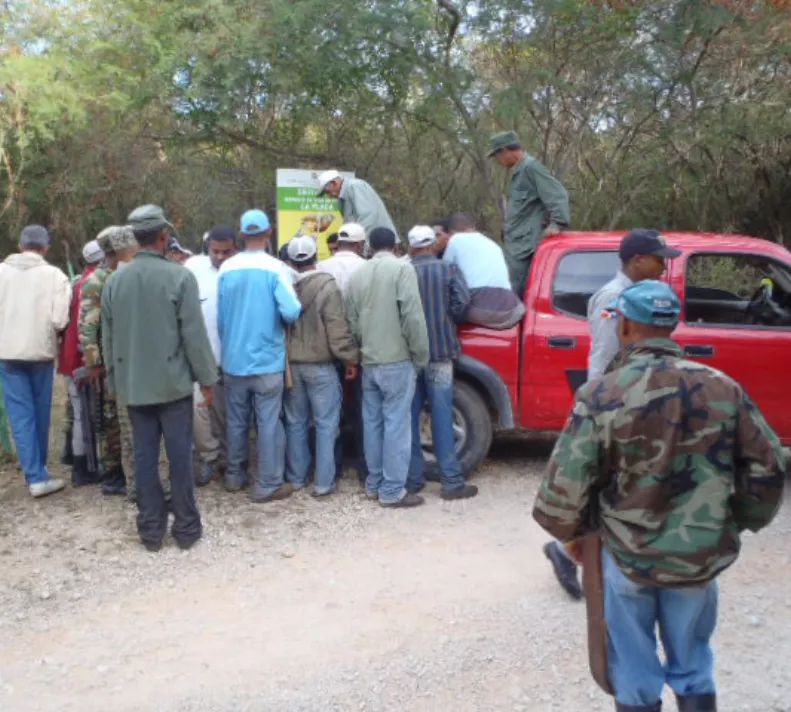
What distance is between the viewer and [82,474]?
635 centimetres

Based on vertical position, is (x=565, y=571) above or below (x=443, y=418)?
below

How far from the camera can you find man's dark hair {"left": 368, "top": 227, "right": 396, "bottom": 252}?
5938 millimetres

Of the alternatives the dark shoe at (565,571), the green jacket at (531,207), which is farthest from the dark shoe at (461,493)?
the green jacket at (531,207)

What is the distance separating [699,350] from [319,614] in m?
3.17

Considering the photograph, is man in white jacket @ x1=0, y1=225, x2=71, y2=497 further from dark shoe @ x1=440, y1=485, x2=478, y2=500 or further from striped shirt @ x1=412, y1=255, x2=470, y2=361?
dark shoe @ x1=440, y1=485, x2=478, y2=500

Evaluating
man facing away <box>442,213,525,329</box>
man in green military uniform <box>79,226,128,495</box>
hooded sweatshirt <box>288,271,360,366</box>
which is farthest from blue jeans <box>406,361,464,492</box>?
man in green military uniform <box>79,226,128,495</box>

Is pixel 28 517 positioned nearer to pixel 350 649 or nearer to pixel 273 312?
pixel 273 312

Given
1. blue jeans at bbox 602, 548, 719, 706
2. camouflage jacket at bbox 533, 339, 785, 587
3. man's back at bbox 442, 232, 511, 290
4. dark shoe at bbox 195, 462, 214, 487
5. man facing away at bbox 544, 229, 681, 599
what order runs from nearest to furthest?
camouflage jacket at bbox 533, 339, 785, 587 < blue jeans at bbox 602, 548, 719, 706 < man facing away at bbox 544, 229, 681, 599 < man's back at bbox 442, 232, 511, 290 < dark shoe at bbox 195, 462, 214, 487

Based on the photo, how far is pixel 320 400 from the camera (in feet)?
19.9

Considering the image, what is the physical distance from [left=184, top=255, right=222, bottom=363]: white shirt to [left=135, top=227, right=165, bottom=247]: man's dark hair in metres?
1.02

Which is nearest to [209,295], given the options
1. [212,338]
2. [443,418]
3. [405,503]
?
[212,338]

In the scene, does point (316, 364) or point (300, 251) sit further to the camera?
point (300, 251)

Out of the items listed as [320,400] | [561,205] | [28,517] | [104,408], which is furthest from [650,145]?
[28,517]

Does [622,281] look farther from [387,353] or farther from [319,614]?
[319,614]
